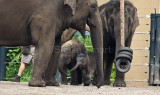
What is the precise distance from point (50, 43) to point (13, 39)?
555mm

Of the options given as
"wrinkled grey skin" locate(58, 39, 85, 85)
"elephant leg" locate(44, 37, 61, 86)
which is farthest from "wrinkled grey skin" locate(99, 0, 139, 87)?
"elephant leg" locate(44, 37, 61, 86)

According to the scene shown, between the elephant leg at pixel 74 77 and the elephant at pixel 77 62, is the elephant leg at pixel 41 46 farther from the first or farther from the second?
the elephant leg at pixel 74 77

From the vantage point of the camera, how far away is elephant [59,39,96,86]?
1043 centimetres

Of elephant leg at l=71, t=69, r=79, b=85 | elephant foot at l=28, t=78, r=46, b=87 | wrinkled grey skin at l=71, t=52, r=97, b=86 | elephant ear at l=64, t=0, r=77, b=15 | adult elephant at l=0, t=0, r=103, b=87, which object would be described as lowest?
elephant foot at l=28, t=78, r=46, b=87

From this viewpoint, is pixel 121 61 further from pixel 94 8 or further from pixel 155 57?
pixel 155 57

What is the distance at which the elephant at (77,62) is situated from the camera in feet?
34.2

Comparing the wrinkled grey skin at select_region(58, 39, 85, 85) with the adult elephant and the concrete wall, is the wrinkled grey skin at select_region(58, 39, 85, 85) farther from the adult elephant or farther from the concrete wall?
the concrete wall

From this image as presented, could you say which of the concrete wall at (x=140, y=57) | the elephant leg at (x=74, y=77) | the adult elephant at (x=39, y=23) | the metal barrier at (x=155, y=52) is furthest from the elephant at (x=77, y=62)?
the concrete wall at (x=140, y=57)

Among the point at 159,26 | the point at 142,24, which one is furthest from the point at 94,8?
the point at 142,24

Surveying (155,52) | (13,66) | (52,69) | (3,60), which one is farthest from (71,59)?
(13,66)

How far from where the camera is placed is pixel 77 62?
1038cm

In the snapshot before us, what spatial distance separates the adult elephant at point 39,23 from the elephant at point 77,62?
6.83ft

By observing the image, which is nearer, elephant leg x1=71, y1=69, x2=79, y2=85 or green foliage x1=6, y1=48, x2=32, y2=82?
elephant leg x1=71, y1=69, x2=79, y2=85

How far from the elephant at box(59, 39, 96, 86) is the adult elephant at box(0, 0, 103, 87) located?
6.83 ft
